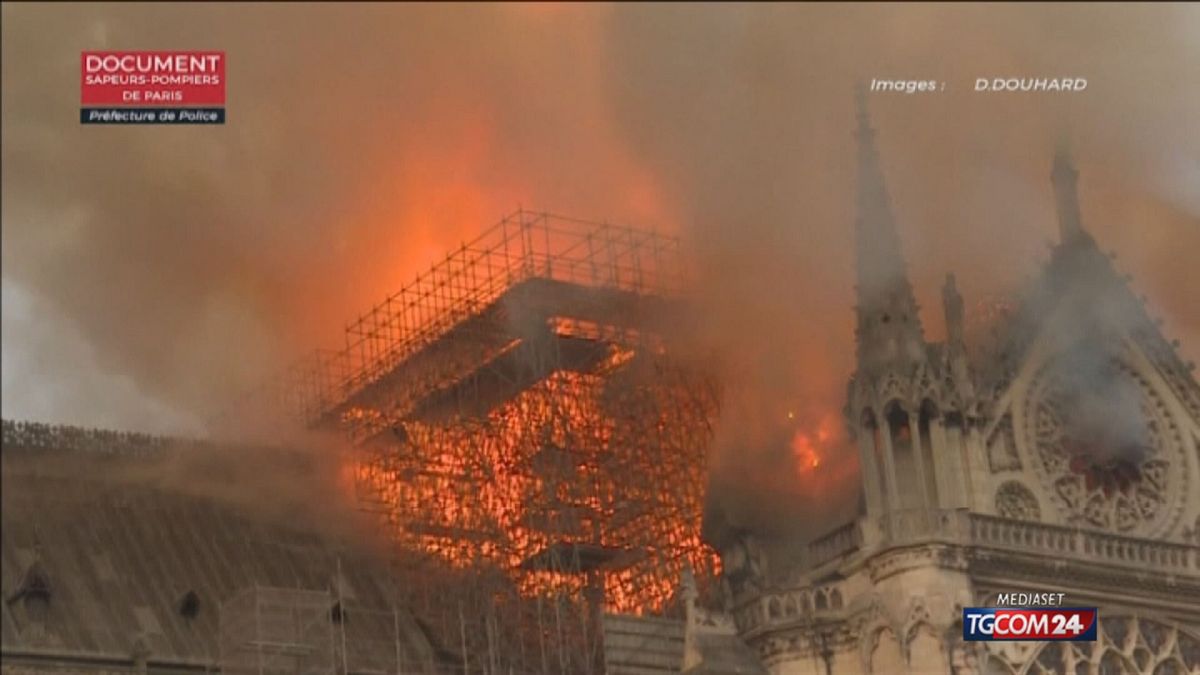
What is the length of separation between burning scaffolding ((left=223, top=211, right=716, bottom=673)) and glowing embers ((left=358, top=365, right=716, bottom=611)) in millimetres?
45

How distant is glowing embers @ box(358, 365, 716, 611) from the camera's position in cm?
6072

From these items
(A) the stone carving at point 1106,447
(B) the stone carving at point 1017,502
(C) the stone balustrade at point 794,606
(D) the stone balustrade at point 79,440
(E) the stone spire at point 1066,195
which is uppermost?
(E) the stone spire at point 1066,195

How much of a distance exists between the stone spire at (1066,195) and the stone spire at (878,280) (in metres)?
4.34

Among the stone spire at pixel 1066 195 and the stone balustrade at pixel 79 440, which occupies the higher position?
the stone spire at pixel 1066 195

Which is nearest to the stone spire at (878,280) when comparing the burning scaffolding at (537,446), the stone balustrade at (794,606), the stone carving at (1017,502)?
the stone carving at (1017,502)

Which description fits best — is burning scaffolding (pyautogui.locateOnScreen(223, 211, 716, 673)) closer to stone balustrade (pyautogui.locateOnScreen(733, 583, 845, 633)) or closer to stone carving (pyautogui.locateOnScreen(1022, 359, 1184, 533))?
stone balustrade (pyautogui.locateOnScreen(733, 583, 845, 633))

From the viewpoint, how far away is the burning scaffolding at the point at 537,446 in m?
60.5

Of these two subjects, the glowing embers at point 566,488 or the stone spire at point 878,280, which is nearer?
the stone spire at point 878,280

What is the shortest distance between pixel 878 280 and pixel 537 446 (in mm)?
9258

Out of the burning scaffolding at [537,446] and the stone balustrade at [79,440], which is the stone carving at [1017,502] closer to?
the burning scaffolding at [537,446]

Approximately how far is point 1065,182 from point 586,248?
1321 cm

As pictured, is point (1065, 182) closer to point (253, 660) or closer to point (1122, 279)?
point (1122, 279)

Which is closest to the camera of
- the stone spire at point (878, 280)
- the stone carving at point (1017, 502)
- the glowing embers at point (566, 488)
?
the stone carving at point (1017, 502)

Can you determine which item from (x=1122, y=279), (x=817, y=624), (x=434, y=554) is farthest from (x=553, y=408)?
(x=1122, y=279)
